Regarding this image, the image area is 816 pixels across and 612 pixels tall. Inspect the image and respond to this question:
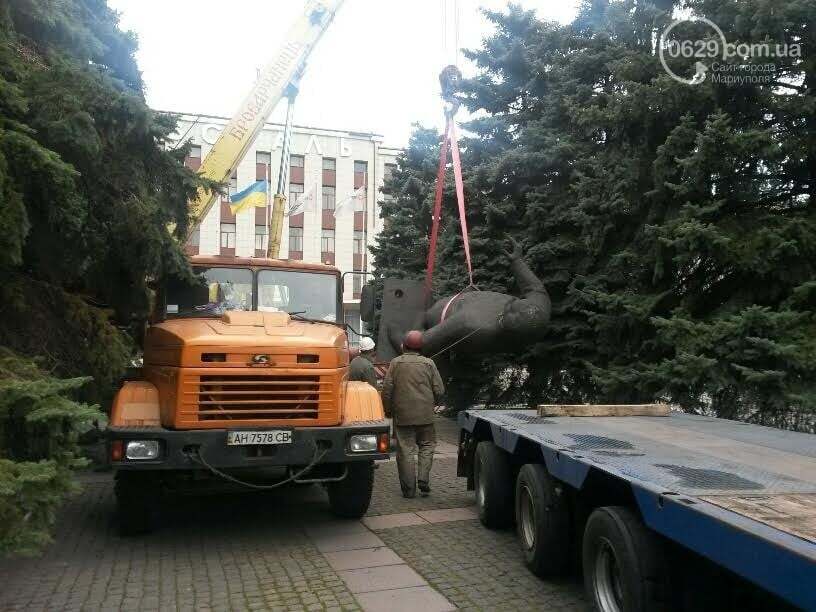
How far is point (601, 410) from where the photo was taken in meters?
7.30

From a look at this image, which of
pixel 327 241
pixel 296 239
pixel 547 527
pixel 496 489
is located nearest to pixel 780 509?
pixel 547 527

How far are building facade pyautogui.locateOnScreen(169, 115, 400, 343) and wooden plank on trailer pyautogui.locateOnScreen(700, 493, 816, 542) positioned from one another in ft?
127

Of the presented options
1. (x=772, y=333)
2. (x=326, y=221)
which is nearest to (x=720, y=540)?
(x=772, y=333)

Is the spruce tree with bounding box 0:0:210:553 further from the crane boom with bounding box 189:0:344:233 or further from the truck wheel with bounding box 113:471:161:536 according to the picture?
the crane boom with bounding box 189:0:344:233

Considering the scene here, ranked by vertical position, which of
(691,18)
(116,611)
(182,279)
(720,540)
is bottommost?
(116,611)

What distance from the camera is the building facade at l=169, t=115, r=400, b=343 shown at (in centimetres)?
4328

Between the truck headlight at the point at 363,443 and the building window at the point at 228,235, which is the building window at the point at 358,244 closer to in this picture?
the building window at the point at 228,235

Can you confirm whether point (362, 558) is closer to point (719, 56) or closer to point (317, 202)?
point (719, 56)

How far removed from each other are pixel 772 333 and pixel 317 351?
200 inches

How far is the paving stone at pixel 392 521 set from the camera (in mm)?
6848

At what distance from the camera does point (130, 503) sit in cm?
619

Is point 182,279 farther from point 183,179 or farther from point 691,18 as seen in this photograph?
point 691,18

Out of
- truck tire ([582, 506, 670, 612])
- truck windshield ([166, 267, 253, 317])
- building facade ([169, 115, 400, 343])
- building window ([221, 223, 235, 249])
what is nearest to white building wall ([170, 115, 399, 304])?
building facade ([169, 115, 400, 343])

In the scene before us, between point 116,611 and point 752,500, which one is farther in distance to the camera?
point 116,611
